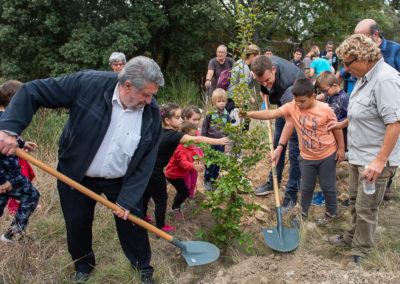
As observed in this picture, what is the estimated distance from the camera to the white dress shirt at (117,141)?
218cm

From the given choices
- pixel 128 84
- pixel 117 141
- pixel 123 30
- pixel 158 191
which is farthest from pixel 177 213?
pixel 123 30

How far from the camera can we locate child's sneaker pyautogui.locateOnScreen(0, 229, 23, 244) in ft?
9.16

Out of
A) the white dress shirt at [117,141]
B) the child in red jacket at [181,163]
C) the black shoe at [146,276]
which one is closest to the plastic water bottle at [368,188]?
the child in red jacket at [181,163]

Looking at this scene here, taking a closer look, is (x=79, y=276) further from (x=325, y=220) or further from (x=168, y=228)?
(x=325, y=220)

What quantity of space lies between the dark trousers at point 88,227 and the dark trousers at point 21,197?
0.65 metres

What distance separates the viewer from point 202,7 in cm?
1009

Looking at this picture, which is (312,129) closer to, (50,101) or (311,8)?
(50,101)

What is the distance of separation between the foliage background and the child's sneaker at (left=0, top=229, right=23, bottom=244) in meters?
6.91

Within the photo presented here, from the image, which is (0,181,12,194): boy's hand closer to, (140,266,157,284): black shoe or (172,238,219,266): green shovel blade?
(140,266,157,284): black shoe

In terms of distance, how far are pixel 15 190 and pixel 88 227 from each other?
85cm

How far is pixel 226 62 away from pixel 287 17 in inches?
300

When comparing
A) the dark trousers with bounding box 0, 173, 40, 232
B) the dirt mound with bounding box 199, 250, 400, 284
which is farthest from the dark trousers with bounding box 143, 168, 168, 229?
the dark trousers with bounding box 0, 173, 40, 232

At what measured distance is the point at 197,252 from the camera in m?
2.77

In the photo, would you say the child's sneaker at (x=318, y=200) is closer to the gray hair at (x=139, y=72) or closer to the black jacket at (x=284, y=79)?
the black jacket at (x=284, y=79)
